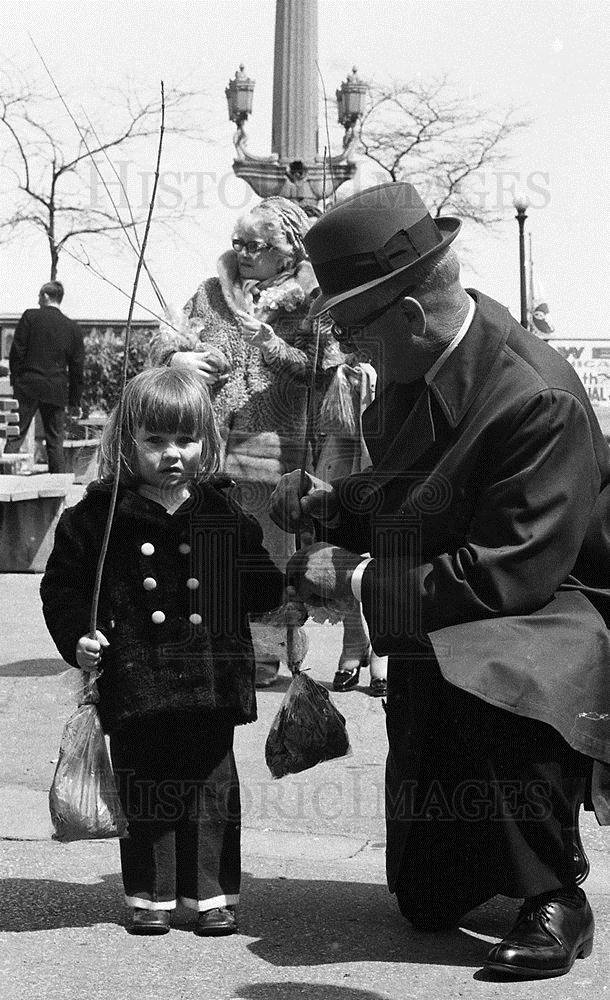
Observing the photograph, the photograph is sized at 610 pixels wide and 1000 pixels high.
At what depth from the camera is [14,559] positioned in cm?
962

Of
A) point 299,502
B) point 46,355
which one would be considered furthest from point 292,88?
point 299,502

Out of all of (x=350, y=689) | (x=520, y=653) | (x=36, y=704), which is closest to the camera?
(x=520, y=653)

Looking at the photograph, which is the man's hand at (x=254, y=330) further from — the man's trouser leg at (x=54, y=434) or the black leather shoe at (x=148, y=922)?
the man's trouser leg at (x=54, y=434)

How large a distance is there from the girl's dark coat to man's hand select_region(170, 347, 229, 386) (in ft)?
4.87

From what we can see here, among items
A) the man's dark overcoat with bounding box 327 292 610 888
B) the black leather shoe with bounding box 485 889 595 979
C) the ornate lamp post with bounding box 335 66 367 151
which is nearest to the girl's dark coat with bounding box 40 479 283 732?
the man's dark overcoat with bounding box 327 292 610 888

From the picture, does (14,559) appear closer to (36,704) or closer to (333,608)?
(36,704)

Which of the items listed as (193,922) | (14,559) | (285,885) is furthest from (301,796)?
(14,559)

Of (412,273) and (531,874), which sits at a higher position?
(412,273)

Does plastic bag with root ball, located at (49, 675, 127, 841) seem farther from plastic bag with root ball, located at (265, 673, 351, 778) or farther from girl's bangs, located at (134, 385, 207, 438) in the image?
girl's bangs, located at (134, 385, 207, 438)

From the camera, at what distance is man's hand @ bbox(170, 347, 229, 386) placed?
16.1 feet

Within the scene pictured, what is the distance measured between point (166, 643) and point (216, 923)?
0.64 metres

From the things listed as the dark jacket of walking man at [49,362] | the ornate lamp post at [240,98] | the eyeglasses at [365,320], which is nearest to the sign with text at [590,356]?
the ornate lamp post at [240,98]

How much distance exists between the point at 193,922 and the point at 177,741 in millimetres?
438

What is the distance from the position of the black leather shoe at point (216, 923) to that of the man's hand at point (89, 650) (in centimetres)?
62
